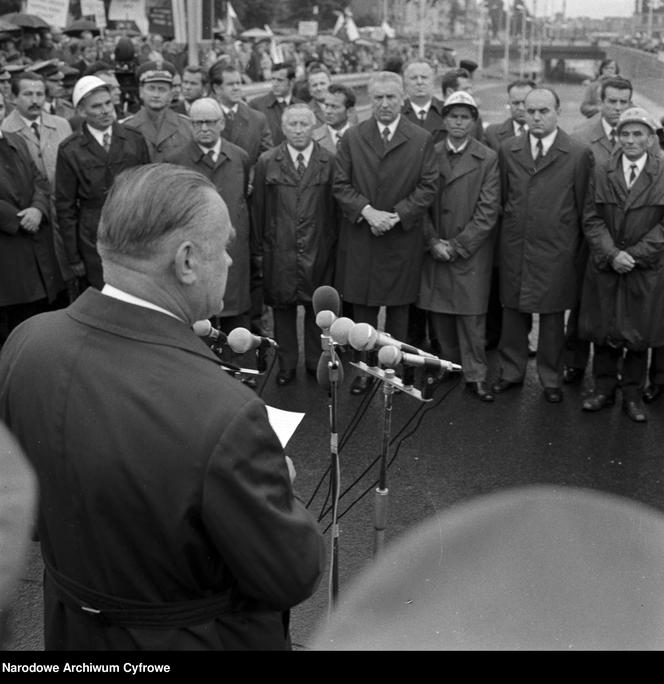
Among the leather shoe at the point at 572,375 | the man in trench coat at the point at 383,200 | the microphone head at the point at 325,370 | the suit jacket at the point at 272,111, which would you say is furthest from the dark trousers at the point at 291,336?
the microphone head at the point at 325,370

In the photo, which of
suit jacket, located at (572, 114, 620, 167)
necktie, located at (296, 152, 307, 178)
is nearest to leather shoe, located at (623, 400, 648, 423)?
suit jacket, located at (572, 114, 620, 167)

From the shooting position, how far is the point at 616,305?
6371 millimetres

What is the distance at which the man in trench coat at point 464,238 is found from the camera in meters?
6.76

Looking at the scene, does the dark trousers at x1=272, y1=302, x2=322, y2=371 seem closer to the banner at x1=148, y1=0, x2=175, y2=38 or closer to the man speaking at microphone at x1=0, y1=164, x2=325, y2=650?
the man speaking at microphone at x1=0, y1=164, x2=325, y2=650

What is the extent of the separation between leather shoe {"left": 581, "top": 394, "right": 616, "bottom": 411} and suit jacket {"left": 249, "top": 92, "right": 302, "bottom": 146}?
486cm

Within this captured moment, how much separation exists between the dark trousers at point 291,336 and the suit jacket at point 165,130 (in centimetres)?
183

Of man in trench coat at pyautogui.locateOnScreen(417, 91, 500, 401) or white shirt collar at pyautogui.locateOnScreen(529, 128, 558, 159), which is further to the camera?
man in trench coat at pyautogui.locateOnScreen(417, 91, 500, 401)

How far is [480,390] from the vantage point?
22.7 ft

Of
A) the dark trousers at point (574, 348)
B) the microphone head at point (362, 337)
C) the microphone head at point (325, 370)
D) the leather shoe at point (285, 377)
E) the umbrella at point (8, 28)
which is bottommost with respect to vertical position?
the leather shoe at point (285, 377)

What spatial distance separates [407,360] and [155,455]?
1.22 metres

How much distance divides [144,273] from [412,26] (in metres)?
85.3

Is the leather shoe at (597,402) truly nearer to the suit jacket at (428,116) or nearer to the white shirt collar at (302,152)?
the white shirt collar at (302,152)

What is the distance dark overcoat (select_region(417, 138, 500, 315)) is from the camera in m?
6.75

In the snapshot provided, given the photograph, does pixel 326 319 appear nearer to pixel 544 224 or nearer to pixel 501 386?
pixel 544 224
